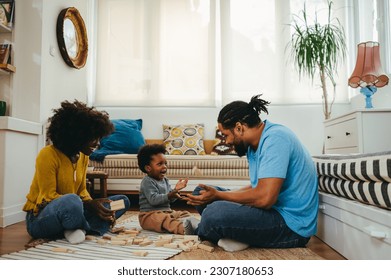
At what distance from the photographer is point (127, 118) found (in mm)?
3043

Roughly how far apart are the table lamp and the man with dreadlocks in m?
1.26

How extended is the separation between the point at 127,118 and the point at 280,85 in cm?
141

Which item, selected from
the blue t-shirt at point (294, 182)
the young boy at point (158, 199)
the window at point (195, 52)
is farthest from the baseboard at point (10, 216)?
the window at point (195, 52)

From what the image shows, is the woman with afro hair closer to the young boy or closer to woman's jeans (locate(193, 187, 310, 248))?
the young boy

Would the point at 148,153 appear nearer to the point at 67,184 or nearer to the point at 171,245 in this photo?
the point at 67,184

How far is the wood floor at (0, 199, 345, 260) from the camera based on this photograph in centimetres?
112

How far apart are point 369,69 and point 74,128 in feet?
5.91

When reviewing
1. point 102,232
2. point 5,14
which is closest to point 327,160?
point 102,232

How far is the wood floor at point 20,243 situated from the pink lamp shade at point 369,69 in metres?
1.23

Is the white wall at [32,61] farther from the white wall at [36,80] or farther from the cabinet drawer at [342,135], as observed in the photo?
the cabinet drawer at [342,135]

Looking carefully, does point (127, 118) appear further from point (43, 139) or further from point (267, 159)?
point (267, 159)

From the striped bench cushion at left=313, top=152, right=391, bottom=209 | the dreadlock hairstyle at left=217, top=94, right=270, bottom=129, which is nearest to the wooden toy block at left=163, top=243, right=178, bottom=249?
the dreadlock hairstyle at left=217, top=94, right=270, bottom=129

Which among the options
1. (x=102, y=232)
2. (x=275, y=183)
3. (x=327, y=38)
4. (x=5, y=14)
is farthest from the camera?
(x=327, y=38)

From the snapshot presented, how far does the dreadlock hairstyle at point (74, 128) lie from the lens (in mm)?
1326
